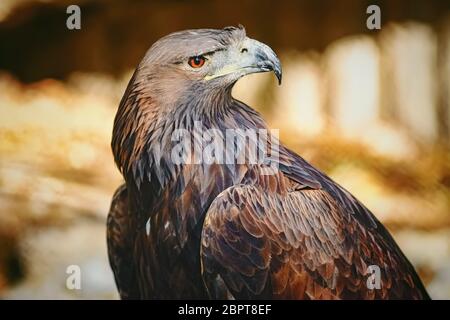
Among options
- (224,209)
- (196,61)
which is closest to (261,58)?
(196,61)

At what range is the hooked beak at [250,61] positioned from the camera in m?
3.71

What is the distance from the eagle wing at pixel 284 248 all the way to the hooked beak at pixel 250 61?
1.71 ft

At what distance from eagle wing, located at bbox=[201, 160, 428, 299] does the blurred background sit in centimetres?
76

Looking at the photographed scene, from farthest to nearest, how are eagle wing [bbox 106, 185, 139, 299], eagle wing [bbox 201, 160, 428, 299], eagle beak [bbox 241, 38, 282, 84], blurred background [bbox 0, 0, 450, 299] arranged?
blurred background [bbox 0, 0, 450, 299], eagle wing [bbox 106, 185, 139, 299], eagle beak [bbox 241, 38, 282, 84], eagle wing [bbox 201, 160, 428, 299]

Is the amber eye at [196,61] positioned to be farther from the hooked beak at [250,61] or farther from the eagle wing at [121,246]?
the eagle wing at [121,246]

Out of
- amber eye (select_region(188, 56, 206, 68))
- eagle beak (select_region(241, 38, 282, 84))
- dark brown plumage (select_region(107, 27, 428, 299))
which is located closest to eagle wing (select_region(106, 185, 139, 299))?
dark brown plumage (select_region(107, 27, 428, 299))

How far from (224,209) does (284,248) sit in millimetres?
342

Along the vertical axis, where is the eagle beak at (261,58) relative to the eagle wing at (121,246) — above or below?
above

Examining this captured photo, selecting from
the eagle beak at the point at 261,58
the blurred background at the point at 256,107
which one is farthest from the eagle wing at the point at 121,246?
the eagle beak at the point at 261,58

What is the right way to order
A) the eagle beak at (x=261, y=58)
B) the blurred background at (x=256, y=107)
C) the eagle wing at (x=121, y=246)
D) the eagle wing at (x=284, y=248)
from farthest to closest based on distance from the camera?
the blurred background at (x=256, y=107) < the eagle wing at (x=121, y=246) < the eagle beak at (x=261, y=58) < the eagle wing at (x=284, y=248)

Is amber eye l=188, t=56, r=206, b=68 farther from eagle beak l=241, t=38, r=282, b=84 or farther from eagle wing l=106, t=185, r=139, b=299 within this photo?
eagle wing l=106, t=185, r=139, b=299

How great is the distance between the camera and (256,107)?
4.49 metres

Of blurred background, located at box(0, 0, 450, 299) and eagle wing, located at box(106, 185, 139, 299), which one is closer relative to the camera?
eagle wing, located at box(106, 185, 139, 299)

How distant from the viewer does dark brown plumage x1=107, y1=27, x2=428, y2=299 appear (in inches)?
140
